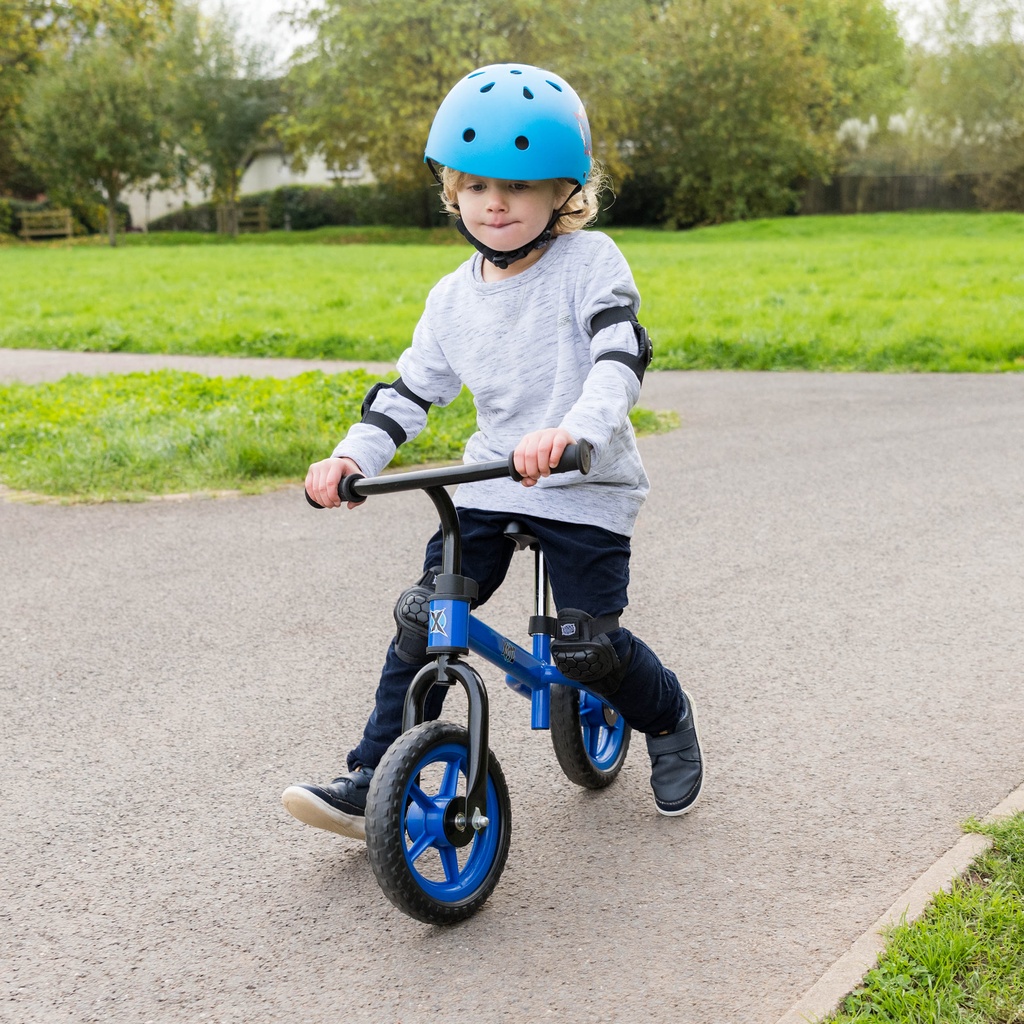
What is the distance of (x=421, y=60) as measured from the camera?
39.1 metres

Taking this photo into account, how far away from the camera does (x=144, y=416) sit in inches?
315

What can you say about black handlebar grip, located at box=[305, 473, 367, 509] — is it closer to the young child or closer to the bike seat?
the young child

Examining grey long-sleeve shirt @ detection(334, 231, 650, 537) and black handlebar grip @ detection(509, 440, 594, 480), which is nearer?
black handlebar grip @ detection(509, 440, 594, 480)

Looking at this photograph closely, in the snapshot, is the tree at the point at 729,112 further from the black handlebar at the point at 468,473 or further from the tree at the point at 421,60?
the black handlebar at the point at 468,473

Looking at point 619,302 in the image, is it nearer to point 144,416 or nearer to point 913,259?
point 144,416

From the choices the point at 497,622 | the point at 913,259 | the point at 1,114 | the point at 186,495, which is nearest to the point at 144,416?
the point at 186,495

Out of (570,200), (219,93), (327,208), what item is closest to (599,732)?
(570,200)

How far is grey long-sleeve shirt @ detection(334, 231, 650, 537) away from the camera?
Result: 2783 mm

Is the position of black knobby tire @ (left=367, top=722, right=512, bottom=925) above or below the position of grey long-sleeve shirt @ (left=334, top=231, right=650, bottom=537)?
below

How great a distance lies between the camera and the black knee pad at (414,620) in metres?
2.67

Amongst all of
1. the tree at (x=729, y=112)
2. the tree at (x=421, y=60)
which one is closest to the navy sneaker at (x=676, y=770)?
the tree at (x=421, y=60)

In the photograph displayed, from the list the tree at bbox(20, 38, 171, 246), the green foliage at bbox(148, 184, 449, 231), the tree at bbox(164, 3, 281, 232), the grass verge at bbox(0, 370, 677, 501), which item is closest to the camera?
the grass verge at bbox(0, 370, 677, 501)

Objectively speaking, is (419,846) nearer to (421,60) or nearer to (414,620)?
(414,620)

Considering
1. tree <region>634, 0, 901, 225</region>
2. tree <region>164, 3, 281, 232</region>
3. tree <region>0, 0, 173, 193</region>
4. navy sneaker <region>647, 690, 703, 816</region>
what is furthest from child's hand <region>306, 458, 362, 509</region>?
tree <region>164, 3, 281, 232</region>
